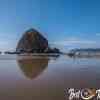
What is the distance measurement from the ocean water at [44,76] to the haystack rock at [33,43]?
10 cm

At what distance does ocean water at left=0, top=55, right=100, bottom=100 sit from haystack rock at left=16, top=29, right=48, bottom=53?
0.10m

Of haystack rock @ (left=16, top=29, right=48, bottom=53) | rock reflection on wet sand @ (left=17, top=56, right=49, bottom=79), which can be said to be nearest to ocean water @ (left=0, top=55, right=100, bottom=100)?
rock reflection on wet sand @ (left=17, top=56, right=49, bottom=79)

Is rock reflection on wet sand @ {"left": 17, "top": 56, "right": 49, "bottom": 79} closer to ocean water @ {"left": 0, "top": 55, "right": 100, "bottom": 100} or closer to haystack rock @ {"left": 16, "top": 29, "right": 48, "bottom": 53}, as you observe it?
ocean water @ {"left": 0, "top": 55, "right": 100, "bottom": 100}

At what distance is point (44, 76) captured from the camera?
5.55 ft

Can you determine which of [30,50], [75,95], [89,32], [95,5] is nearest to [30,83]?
[30,50]

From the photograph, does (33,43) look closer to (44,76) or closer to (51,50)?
(51,50)

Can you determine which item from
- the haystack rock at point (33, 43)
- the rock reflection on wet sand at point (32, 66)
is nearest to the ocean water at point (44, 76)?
the rock reflection on wet sand at point (32, 66)

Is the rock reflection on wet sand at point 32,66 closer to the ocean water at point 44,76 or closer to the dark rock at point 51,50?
the ocean water at point 44,76

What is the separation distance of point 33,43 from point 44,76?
330mm

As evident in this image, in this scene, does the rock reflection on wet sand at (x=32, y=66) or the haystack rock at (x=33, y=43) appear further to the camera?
the rock reflection on wet sand at (x=32, y=66)

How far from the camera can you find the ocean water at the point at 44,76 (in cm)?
142

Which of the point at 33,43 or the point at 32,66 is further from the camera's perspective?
the point at 32,66

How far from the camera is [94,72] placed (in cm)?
172

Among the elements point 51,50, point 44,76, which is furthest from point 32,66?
point 51,50
